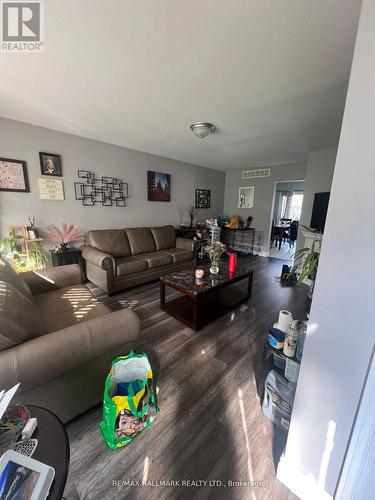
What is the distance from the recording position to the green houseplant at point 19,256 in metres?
2.63

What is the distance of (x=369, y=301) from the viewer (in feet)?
2.25

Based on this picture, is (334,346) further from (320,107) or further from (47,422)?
(320,107)

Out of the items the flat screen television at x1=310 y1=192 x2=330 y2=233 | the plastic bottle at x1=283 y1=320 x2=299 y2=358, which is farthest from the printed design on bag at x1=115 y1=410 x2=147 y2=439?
the flat screen television at x1=310 y1=192 x2=330 y2=233

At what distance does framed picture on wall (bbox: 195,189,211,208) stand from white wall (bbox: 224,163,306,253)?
0.78 meters

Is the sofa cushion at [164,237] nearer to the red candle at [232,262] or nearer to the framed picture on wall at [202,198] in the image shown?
the framed picture on wall at [202,198]

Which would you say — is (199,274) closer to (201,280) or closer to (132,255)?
(201,280)

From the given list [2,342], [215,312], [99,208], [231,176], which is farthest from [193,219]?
[2,342]

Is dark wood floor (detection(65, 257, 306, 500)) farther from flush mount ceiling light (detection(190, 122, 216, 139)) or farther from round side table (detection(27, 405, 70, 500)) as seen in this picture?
flush mount ceiling light (detection(190, 122, 216, 139))

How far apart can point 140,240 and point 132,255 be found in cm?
35

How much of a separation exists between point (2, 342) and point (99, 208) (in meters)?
2.95

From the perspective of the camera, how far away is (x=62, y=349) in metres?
1.06

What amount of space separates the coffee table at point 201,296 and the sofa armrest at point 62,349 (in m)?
0.96

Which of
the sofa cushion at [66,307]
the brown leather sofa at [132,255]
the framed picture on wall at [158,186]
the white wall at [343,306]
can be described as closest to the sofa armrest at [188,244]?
the brown leather sofa at [132,255]

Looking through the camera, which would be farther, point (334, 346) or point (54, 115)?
point (54, 115)
